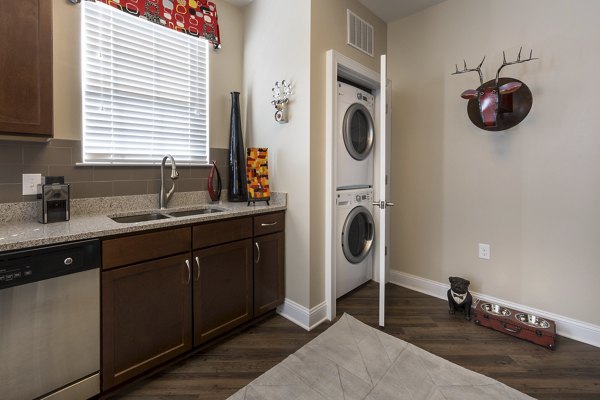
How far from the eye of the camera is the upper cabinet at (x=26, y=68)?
1.33 metres

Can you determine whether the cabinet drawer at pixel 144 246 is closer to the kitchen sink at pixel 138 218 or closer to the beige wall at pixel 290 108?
the kitchen sink at pixel 138 218

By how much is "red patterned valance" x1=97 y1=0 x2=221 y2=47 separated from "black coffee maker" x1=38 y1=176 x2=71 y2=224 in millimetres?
1225

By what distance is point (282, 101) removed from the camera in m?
2.24

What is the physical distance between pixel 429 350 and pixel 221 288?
1465mm

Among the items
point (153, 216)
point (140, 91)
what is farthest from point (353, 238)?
point (140, 91)

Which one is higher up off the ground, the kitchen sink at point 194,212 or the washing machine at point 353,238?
the kitchen sink at point 194,212

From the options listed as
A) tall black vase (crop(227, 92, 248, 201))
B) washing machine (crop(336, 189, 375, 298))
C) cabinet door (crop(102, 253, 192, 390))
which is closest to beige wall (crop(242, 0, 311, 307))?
tall black vase (crop(227, 92, 248, 201))

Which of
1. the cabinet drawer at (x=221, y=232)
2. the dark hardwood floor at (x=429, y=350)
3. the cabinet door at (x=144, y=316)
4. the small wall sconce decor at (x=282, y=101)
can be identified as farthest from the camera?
the small wall sconce decor at (x=282, y=101)

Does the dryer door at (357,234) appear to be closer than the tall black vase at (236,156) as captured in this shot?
No

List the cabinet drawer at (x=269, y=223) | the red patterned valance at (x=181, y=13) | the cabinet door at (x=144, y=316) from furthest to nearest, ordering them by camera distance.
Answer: the cabinet drawer at (x=269, y=223), the red patterned valance at (x=181, y=13), the cabinet door at (x=144, y=316)

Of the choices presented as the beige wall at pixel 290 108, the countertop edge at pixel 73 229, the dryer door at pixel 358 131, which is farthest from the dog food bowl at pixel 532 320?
the countertop edge at pixel 73 229

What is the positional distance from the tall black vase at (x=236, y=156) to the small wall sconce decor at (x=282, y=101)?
1.31 ft

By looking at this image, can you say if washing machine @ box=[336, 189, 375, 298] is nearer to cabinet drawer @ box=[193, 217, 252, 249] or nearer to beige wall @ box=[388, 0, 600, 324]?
beige wall @ box=[388, 0, 600, 324]

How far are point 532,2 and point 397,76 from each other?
1.10 meters
